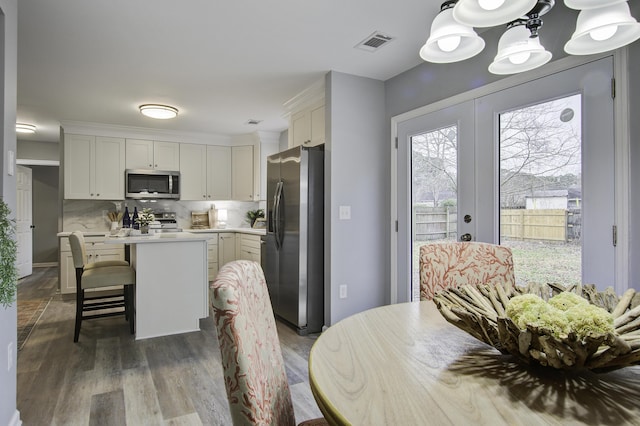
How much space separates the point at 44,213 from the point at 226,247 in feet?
14.9

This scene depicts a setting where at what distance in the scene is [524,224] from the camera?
246cm

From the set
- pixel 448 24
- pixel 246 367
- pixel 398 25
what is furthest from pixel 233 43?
pixel 246 367

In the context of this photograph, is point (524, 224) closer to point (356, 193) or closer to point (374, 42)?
point (356, 193)

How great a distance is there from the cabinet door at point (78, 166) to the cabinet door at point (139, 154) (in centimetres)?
47

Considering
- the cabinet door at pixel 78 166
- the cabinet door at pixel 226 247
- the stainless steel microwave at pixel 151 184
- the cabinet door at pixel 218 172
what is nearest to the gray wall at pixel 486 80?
the cabinet door at pixel 226 247

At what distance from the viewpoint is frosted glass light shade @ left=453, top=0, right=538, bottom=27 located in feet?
3.82

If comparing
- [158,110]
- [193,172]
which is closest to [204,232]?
[193,172]

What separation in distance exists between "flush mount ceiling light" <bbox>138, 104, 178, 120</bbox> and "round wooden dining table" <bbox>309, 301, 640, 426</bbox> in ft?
13.7

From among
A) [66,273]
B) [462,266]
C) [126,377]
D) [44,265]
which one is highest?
[462,266]

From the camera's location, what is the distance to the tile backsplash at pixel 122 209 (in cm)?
559

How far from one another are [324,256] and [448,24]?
2.48 metres

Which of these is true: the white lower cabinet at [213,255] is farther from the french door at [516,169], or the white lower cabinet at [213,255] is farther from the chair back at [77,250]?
the french door at [516,169]

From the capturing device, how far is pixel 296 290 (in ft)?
11.8

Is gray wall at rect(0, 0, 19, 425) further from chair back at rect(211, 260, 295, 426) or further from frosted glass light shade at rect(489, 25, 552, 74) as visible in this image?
frosted glass light shade at rect(489, 25, 552, 74)
